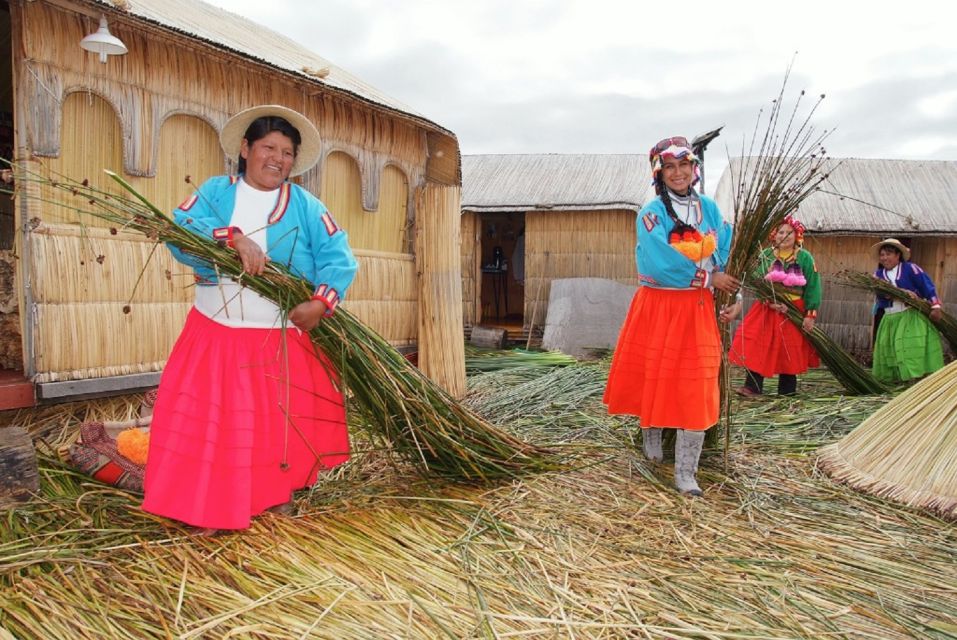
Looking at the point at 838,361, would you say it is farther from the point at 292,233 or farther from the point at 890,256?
the point at 292,233

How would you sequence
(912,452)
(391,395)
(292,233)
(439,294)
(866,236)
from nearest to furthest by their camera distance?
(292,233), (391,395), (912,452), (439,294), (866,236)

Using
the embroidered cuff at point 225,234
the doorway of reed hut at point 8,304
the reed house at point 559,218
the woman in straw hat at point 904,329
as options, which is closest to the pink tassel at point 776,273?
the woman in straw hat at point 904,329

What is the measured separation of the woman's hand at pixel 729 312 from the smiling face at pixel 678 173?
53 centimetres

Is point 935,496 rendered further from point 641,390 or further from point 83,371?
point 83,371

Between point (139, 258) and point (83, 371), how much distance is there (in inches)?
25.2

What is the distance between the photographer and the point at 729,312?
10.5 feet

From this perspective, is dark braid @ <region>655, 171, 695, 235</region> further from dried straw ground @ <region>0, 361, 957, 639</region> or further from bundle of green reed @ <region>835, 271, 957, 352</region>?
A: bundle of green reed @ <region>835, 271, 957, 352</region>

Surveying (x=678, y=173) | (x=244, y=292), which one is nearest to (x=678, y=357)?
(x=678, y=173)

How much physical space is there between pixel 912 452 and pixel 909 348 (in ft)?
11.7

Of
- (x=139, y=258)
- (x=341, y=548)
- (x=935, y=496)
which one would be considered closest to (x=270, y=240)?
(x=341, y=548)

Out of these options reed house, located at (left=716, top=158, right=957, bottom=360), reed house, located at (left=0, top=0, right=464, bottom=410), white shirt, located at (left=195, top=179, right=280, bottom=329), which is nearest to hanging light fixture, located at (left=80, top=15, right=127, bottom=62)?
reed house, located at (left=0, top=0, right=464, bottom=410)

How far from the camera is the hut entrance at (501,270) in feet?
39.2

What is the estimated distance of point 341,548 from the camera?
2.41m

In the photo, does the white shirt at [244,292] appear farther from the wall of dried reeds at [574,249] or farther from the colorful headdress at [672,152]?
the wall of dried reeds at [574,249]
